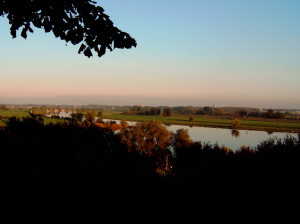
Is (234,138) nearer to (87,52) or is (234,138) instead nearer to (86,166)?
(86,166)

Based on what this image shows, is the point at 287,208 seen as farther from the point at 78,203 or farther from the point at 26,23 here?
the point at 26,23

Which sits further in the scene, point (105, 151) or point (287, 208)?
point (287, 208)

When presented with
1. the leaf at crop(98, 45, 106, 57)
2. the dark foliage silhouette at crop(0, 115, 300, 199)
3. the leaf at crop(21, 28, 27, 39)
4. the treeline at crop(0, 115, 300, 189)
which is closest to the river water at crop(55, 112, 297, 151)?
the treeline at crop(0, 115, 300, 189)

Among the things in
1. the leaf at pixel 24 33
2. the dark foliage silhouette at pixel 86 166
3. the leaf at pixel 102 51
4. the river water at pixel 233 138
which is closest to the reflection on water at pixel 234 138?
the river water at pixel 233 138

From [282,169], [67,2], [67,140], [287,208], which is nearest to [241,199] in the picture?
[287,208]

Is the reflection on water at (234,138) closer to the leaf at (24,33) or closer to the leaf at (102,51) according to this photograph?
the leaf at (102,51)

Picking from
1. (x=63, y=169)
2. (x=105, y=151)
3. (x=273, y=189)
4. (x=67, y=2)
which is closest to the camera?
(x=67, y=2)

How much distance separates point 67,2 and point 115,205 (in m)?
4.57

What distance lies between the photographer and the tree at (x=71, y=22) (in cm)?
378

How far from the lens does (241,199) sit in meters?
10.5

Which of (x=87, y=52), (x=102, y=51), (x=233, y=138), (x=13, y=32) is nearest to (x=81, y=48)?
(x=87, y=52)

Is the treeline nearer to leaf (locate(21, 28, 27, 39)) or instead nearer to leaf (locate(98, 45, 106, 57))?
leaf (locate(21, 28, 27, 39))

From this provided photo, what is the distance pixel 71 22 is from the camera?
13.3ft

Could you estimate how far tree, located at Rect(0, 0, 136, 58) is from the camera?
3.78 meters
